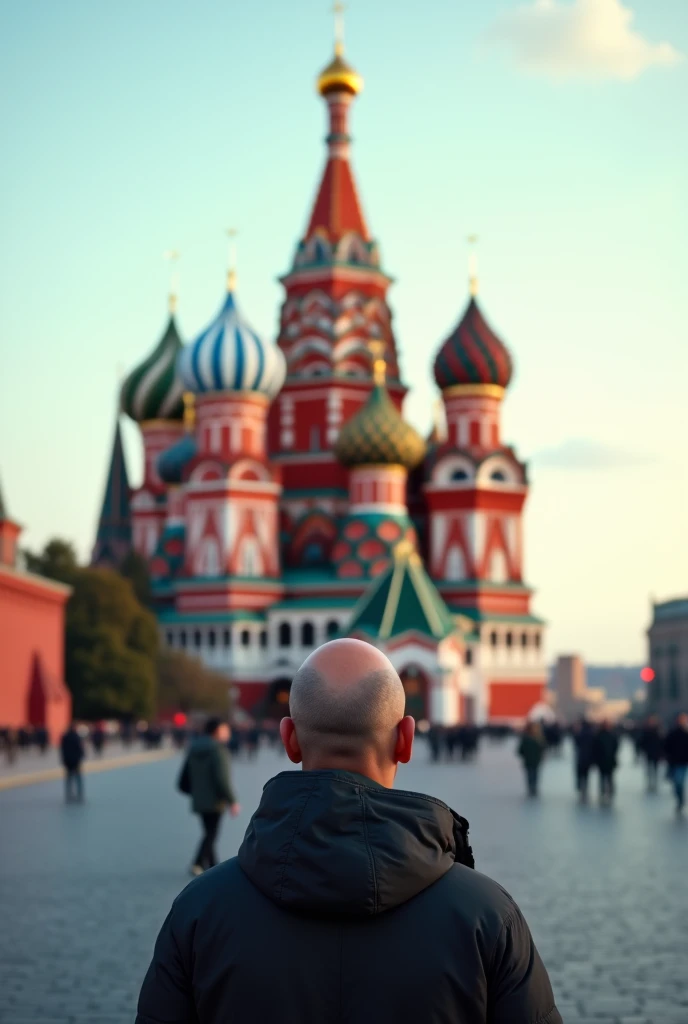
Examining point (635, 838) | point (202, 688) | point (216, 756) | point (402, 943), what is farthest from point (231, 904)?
point (202, 688)

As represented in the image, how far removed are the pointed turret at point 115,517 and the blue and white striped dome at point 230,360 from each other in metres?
18.7

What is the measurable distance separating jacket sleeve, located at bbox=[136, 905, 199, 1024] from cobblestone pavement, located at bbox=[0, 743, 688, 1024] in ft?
15.2

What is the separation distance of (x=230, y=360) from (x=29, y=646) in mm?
20561

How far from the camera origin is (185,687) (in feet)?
202

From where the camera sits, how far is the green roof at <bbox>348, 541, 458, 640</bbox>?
6162 centimetres

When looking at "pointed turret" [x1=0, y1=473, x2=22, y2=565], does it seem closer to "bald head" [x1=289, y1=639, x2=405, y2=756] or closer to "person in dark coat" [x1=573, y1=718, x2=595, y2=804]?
"person in dark coat" [x1=573, y1=718, x2=595, y2=804]

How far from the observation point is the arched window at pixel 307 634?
6775cm

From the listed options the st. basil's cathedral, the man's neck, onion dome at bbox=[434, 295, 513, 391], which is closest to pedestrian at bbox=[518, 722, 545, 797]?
the man's neck

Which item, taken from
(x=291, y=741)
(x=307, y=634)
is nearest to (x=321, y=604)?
(x=307, y=634)

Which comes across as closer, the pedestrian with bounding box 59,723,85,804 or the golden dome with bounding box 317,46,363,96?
the pedestrian with bounding box 59,723,85,804

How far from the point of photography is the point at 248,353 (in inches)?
2662

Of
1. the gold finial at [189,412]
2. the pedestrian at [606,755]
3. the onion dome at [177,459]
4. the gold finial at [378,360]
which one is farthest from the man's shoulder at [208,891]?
the gold finial at [189,412]

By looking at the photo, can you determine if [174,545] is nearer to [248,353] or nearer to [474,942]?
[248,353]

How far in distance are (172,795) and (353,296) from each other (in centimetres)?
4902
